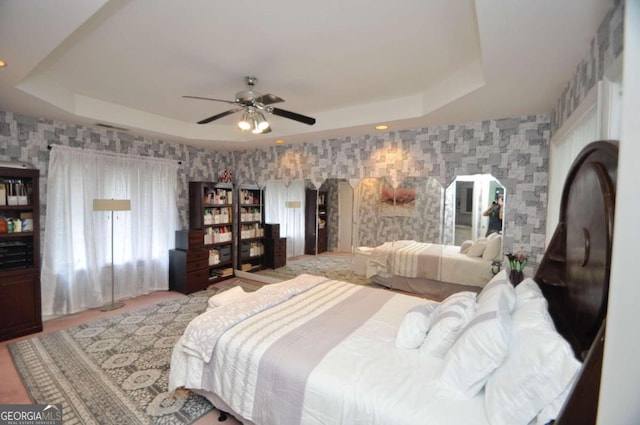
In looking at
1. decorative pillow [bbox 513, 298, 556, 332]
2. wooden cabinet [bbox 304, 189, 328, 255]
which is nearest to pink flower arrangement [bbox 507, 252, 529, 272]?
decorative pillow [bbox 513, 298, 556, 332]

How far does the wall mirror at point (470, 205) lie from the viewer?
10.8 ft

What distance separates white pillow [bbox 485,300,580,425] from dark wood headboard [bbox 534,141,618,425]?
9 cm

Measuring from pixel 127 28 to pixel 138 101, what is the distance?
1.69m

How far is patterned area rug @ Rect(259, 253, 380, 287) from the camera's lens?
14.2ft

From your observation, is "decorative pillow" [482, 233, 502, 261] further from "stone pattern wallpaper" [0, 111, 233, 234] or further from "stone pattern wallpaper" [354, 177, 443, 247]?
"stone pattern wallpaper" [0, 111, 233, 234]

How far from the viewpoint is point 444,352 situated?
5.41 feet

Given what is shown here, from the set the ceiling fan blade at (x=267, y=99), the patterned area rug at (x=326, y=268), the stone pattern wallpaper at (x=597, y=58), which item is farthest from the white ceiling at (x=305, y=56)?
the patterned area rug at (x=326, y=268)

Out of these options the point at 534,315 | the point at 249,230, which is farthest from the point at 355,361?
the point at 249,230

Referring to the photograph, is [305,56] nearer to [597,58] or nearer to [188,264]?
[597,58]

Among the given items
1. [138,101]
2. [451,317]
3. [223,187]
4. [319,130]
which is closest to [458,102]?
[319,130]

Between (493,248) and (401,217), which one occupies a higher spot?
(401,217)

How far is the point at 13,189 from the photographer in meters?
3.13

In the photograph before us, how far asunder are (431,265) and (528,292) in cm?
204

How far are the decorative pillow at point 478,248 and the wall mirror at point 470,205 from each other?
59mm
